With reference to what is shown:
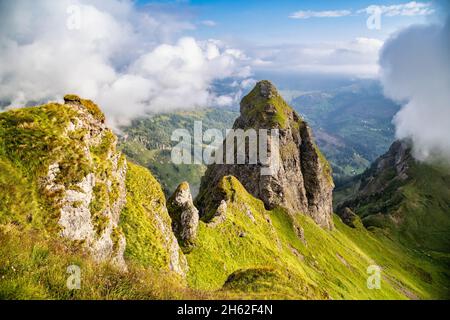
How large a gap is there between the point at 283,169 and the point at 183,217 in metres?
105

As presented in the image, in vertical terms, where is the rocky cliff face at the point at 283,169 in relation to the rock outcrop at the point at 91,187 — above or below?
above

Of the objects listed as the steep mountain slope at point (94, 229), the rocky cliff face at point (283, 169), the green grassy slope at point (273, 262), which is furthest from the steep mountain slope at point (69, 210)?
the rocky cliff face at point (283, 169)

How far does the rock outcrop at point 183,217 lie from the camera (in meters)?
58.2

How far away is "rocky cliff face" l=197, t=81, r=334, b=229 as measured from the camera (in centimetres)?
14038

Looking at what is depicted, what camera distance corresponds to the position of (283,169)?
15762 centimetres

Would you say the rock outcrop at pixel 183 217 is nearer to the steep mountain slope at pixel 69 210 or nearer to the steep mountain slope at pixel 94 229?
the steep mountain slope at pixel 94 229

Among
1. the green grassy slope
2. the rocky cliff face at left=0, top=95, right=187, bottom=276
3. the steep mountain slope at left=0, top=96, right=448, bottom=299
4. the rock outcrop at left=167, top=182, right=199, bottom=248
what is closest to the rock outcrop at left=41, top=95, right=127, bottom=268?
the rocky cliff face at left=0, top=95, right=187, bottom=276

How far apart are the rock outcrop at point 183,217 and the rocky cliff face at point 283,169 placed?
3016 inches

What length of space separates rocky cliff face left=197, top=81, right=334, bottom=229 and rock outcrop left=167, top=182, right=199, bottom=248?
76599 mm

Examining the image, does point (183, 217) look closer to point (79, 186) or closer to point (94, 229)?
point (94, 229)

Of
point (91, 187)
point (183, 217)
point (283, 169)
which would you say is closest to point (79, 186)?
point (91, 187)

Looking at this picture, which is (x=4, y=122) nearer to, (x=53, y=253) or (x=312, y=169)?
(x=53, y=253)

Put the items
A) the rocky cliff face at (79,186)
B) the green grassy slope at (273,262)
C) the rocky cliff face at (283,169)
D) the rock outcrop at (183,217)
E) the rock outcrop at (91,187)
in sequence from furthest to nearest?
the rocky cliff face at (283,169)
the rock outcrop at (183,217)
the rock outcrop at (91,187)
the green grassy slope at (273,262)
the rocky cliff face at (79,186)
